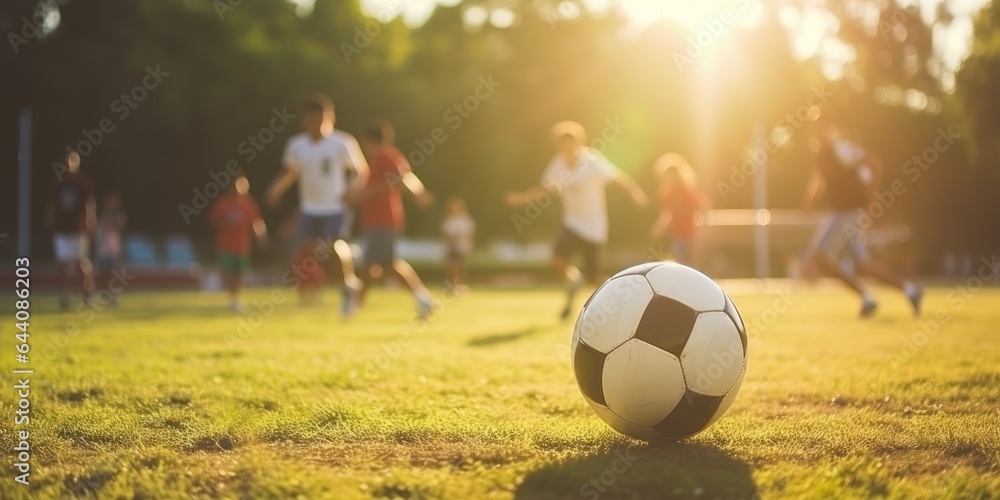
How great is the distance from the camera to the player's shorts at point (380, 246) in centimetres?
1029

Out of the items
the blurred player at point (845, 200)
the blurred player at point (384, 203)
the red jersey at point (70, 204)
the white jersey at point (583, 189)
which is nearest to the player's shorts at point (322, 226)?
the blurred player at point (384, 203)

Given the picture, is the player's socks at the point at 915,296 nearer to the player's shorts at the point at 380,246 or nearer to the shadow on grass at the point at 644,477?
the player's shorts at the point at 380,246

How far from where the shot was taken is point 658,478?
3.19m

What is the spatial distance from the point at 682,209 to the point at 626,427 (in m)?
10.2

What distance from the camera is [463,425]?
4.18 m

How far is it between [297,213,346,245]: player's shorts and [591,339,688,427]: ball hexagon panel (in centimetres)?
780

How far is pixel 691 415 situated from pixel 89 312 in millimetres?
11325

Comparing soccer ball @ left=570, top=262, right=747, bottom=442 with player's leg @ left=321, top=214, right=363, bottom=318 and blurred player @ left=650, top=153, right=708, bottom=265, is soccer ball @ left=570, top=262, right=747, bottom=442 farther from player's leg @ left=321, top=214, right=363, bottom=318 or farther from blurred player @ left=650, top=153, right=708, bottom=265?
blurred player @ left=650, top=153, right=708, bottom=265

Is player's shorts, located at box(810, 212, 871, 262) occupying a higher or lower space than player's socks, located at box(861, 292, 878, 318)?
higher

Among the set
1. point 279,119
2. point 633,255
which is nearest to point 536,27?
point 633,255

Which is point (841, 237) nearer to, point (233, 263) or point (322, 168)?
point (322, 168)

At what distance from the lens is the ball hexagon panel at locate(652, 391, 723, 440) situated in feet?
12.2

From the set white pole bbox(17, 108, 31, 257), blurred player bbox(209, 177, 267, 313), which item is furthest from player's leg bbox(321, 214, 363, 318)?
white pole bbox(17, 108, 31, 257)

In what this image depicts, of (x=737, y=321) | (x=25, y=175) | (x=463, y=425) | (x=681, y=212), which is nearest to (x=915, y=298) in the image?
(x=681, y=212)
